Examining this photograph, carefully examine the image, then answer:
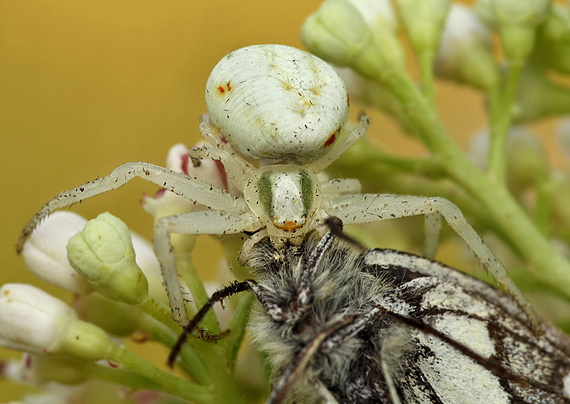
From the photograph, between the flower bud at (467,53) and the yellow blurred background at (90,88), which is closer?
the flower bud at (467,53)

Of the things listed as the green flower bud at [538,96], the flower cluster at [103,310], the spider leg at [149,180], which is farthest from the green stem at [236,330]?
the green flower bud at [538,96]

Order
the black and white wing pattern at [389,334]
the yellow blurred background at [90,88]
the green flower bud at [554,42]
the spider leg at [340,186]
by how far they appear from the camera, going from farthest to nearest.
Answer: the yellow blurred background at [90,88]
the green flower bud at [554,42]
the spider leg at [340,186]
the black and white wing pattern at [389,334]

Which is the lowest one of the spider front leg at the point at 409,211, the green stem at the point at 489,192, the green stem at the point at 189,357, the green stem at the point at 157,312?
the green stem at the point at 189,357

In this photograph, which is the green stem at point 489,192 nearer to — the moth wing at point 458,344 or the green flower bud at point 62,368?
the moth wing at point 458,344

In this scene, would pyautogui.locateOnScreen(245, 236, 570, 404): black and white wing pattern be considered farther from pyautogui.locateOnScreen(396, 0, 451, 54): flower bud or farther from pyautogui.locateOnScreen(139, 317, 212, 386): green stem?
pyautogui.locateOnScreen(396, 0, 451, 54): flower bud

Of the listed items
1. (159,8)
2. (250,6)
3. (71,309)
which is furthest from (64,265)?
(250,6)

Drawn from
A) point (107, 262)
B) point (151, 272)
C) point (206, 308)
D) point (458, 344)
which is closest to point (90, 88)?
point (151, 272)

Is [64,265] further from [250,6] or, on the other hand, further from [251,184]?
[250,6]
